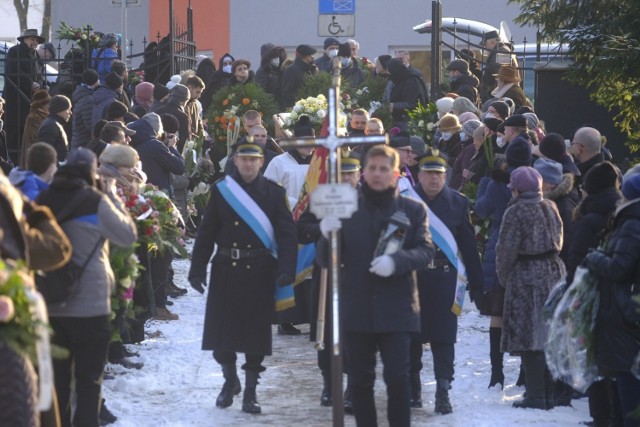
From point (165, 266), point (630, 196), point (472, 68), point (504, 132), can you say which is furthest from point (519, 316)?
point (472, 68)

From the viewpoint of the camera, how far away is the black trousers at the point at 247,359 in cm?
1089

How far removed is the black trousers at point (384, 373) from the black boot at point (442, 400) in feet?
5.36

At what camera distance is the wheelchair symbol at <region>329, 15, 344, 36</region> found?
26344 millimetres

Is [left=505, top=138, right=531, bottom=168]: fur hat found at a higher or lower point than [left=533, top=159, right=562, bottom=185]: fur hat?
higher

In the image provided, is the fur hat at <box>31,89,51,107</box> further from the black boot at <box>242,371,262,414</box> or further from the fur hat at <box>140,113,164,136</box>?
the black boot at <box>242,371,262,414</box>

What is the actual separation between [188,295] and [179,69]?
23.8 ft

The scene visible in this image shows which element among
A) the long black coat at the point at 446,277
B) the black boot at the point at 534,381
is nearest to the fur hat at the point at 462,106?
the long black coat at the point at 446,277

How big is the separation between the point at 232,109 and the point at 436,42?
9.21ft

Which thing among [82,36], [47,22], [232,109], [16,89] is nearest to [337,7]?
[82,36]

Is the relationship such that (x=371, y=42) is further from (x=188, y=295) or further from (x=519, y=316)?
(x=519, y=316)

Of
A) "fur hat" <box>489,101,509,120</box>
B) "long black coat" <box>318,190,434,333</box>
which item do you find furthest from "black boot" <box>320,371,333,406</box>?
"fur hat" <box>489,101,509,120</box>

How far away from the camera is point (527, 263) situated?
10750 mm

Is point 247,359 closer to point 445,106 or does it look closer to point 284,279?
point 284,279

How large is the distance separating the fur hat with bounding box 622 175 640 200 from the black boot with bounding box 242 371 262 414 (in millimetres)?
3153
